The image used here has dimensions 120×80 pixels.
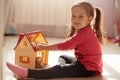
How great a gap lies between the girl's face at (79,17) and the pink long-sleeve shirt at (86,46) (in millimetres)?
27

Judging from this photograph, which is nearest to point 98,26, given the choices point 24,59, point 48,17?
point 24,59

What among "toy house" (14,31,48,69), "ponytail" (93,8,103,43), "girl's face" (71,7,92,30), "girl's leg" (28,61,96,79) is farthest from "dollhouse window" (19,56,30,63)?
"ponytail" (93,8,103,43)

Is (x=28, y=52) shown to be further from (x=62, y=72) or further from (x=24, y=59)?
(x=62, y=72)

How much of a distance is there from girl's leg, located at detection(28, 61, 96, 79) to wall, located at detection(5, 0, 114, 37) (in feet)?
3.53

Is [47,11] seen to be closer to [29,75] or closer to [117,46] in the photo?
[117,46]

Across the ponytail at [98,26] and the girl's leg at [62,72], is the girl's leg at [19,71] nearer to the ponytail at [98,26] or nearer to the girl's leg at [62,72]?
the girl's leg at [62,72]

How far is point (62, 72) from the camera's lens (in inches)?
57.3

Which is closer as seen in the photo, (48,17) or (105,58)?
(105,58)

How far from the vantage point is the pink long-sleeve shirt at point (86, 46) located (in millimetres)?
1479

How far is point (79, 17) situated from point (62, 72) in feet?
1.01

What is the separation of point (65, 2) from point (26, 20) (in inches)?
15.0

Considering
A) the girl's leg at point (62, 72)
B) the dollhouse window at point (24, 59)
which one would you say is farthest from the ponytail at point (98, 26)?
the dollhouse window at point (24, 59)

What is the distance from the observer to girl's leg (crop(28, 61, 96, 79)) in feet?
4.62

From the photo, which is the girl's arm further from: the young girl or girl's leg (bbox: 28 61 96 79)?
girl's leg (bbox: 28 61 96 79)
